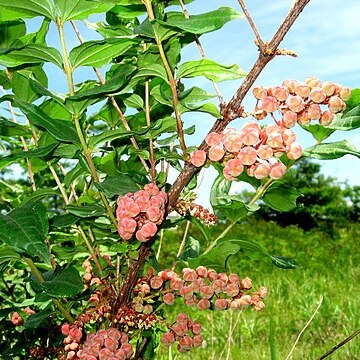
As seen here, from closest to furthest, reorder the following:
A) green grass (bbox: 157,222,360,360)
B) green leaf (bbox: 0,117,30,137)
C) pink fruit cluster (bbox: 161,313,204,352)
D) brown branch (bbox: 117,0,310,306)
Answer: brown branch (bbox: 117,0,310,306), pink fruit cluster (bbox: 161,313,204,352), green leaf (bbox: 0,117,30,137), green grass (bbox: 157,222,360,360)

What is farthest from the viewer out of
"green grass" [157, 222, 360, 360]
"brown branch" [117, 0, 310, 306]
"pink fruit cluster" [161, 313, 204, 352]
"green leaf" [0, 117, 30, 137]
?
"green grass" [157, 222, 360, 360]

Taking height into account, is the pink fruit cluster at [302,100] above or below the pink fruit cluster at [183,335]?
above

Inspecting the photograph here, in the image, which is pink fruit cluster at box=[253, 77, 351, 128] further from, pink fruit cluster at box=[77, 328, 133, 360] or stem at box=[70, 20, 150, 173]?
pink fruit cluster at box=[77, 328, 133, 360]

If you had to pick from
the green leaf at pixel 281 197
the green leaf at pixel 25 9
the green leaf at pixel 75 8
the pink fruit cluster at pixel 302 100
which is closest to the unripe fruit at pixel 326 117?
the pink fruit cluster at pixel 302 100

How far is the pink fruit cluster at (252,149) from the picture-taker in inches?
45.2

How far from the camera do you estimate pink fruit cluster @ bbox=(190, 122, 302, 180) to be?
1148 millimetres

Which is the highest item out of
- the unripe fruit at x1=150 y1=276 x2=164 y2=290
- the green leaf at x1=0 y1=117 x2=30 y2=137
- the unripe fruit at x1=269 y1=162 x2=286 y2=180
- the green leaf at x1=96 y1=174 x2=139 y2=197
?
the unripe fruit at x1=269 y1=162 x2=286 y2=180

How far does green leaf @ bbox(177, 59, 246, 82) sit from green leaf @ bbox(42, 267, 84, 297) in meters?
0.49

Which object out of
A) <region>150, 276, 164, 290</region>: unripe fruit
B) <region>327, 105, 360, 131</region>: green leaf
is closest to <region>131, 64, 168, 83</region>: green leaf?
<region>327, 105, 360, 131</region>: green leaf

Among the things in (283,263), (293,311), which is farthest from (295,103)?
(293,311)

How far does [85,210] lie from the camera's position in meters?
1.29

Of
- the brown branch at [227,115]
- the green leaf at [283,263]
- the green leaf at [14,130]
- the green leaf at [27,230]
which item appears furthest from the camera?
the green leaf at [14,130]

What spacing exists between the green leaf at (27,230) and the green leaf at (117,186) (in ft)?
0.44

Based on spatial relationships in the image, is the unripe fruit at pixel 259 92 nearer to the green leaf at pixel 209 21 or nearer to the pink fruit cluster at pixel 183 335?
the green leaf at pixel 209 21
